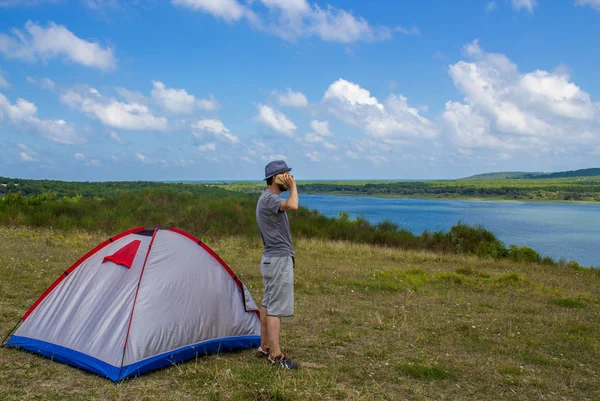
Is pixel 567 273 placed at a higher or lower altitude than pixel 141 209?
lower

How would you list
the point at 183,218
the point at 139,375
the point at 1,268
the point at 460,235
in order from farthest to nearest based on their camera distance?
the point at 183,218
the point at 460,235
the point at 1,268
the point at 139,375

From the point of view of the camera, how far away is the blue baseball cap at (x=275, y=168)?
4906 millimetres

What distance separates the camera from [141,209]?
23.5 meters

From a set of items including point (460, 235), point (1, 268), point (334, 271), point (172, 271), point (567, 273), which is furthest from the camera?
point (460, 235)

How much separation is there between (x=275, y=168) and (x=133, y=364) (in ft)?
7.43

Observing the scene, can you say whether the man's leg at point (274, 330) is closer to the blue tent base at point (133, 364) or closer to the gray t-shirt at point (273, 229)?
the gray t-shirt at point (273, 229)

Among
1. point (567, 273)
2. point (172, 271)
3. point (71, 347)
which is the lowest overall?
point (567, 273)

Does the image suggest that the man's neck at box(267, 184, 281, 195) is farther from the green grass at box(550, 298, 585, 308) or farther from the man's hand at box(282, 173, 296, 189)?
the green grass at box(550, 298, 585, 308)

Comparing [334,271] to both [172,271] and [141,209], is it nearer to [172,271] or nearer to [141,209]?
[172,271]

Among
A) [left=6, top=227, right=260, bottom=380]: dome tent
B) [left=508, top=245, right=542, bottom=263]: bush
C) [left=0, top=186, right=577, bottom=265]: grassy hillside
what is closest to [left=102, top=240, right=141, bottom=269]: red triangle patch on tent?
[left=6, top=227, right=260, bottom=380]: dome tent

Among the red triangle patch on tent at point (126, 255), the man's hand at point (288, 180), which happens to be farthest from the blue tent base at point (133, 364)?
the man's hand at point (288, 180)

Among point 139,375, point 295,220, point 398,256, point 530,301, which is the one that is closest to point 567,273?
point 398,256

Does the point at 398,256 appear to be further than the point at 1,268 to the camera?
Yes

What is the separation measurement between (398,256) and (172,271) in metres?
11.6
